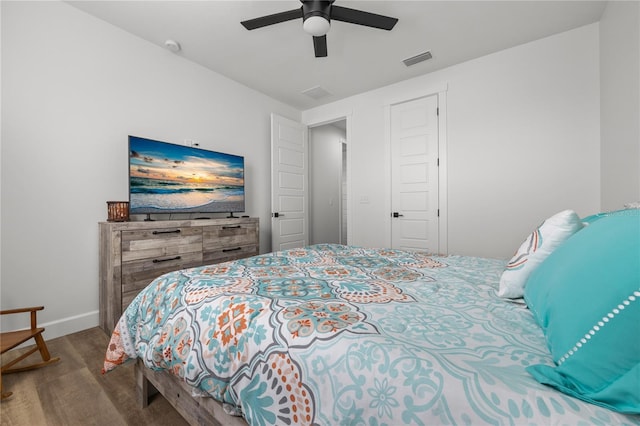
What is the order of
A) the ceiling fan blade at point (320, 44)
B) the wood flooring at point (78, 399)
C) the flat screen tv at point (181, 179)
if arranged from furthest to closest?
the flat screen tv at point (181, 179) < the ceiling fan blade at point (320, 44) < the wood flooring at point (78, 399)

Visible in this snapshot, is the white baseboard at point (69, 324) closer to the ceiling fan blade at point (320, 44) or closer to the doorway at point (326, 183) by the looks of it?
the ceiling fan blade at point (320, 44)

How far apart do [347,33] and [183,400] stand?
10.1 feet

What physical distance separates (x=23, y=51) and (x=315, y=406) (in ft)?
10.5

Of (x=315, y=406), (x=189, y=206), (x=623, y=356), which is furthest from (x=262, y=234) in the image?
(x=623, y=356)

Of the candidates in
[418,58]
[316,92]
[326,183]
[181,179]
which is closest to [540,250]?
[418,58]

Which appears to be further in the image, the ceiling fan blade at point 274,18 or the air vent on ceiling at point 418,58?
the air vent on ceiling at point 418,58

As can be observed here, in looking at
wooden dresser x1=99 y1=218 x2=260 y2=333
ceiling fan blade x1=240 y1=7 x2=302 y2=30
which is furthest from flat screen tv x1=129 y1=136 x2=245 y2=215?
ceiling fan blade x1=240 y1=7 x2=302 y2=30

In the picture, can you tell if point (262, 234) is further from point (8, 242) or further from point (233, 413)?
point (233, 413)

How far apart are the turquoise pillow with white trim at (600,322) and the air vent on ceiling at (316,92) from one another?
3.69 meters

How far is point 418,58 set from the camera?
303 cm

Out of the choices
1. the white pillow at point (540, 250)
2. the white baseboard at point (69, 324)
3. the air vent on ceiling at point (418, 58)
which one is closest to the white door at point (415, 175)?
the air vent on ceiling at point (418, 58)

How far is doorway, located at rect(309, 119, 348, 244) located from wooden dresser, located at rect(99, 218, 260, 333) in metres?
2.41

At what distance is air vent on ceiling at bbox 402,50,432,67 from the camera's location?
2961 millimetres

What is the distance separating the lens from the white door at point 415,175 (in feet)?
11.1
